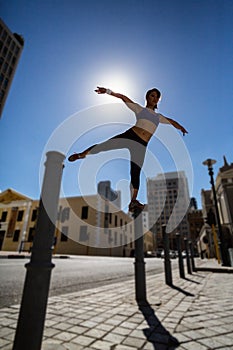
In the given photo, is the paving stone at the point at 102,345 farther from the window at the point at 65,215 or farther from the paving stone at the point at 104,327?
the window at the point at 65,215

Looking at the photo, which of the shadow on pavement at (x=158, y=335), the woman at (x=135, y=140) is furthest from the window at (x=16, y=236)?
the woman at (x=135, y=140)

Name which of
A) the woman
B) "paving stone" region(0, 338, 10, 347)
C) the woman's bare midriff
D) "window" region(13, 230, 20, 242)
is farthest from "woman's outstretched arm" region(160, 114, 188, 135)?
"window" region(13, 230, 20, 242)

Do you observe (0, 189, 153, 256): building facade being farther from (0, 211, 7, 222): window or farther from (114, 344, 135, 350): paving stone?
(114, 344, 135, 350): paving stone

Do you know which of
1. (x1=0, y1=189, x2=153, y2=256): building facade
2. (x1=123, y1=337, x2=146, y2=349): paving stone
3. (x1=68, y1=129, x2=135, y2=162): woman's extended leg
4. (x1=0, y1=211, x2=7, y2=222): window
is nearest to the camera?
(x1=68, y1=129, x2=135, y2=162): woman's extended leg

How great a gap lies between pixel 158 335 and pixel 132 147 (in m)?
2.07

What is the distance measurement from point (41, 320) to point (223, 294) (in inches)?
168

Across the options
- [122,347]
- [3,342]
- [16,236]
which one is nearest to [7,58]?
[16,236]

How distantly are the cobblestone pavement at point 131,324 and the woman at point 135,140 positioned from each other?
1.44 m

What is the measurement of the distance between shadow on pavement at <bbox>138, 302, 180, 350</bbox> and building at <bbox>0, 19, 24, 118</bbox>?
6641 cm

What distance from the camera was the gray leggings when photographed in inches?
70.7

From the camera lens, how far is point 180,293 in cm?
458

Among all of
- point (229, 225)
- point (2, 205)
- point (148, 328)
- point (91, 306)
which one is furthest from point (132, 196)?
point (2, 205)

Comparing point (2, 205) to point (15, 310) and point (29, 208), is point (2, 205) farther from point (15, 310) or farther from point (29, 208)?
point (15, 310)

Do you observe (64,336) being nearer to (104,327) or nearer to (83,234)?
(104,327)
